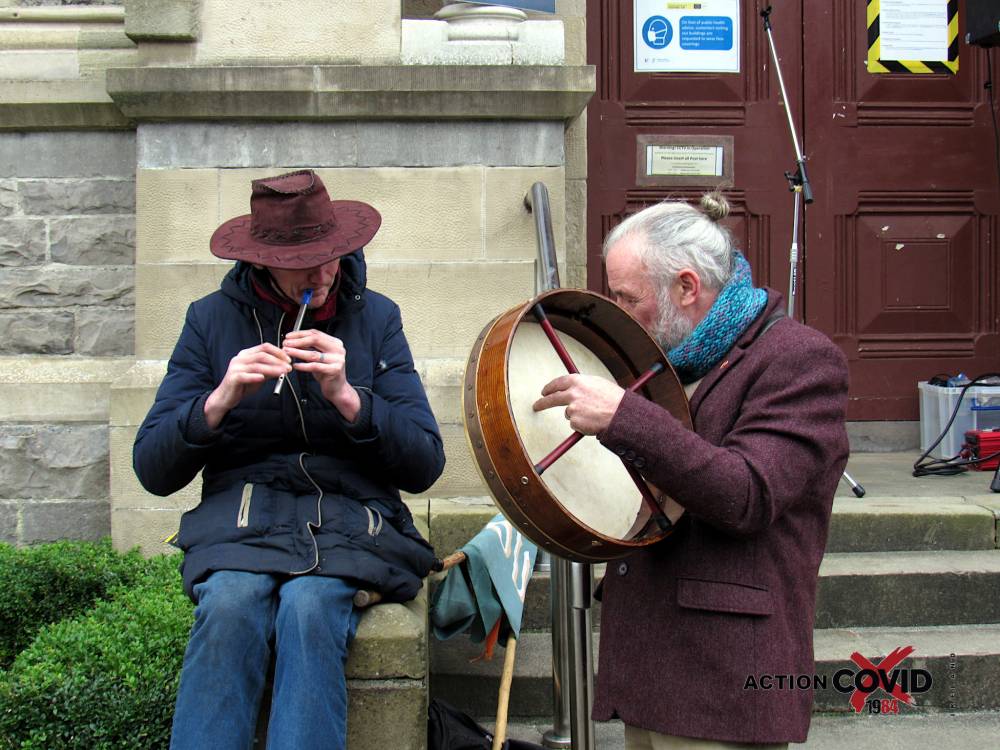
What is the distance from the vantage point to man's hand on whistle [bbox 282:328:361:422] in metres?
2.39

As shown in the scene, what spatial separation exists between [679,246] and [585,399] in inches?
14.9

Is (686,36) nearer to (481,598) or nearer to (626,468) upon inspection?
(481,598)

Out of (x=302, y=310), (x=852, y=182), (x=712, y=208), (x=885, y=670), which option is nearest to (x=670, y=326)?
(x=712, y=208)

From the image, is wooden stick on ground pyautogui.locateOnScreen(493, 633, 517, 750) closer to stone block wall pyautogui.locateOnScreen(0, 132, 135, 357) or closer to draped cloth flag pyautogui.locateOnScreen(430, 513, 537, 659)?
draped cloth flag pyautogui.locateOnScreen(430, 513, 537, 659)

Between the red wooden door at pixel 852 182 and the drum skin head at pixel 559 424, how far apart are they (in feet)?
10.9

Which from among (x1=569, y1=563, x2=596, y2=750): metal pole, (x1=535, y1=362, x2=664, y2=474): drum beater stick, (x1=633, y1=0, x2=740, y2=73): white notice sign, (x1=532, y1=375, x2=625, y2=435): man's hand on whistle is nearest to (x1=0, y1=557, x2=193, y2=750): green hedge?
(x1=569, y1=563, x2=596, y2=750): metal pole

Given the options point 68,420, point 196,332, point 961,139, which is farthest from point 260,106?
point 961,139

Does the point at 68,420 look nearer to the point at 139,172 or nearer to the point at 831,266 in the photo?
the point at 139,172

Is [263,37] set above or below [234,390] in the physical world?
above

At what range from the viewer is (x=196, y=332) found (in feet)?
9.06

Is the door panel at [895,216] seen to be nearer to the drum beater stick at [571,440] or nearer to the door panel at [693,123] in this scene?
the door panel at [693,123]

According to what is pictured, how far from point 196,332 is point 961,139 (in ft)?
14.6

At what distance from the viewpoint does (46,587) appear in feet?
12.6

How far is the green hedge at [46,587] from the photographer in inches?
148
